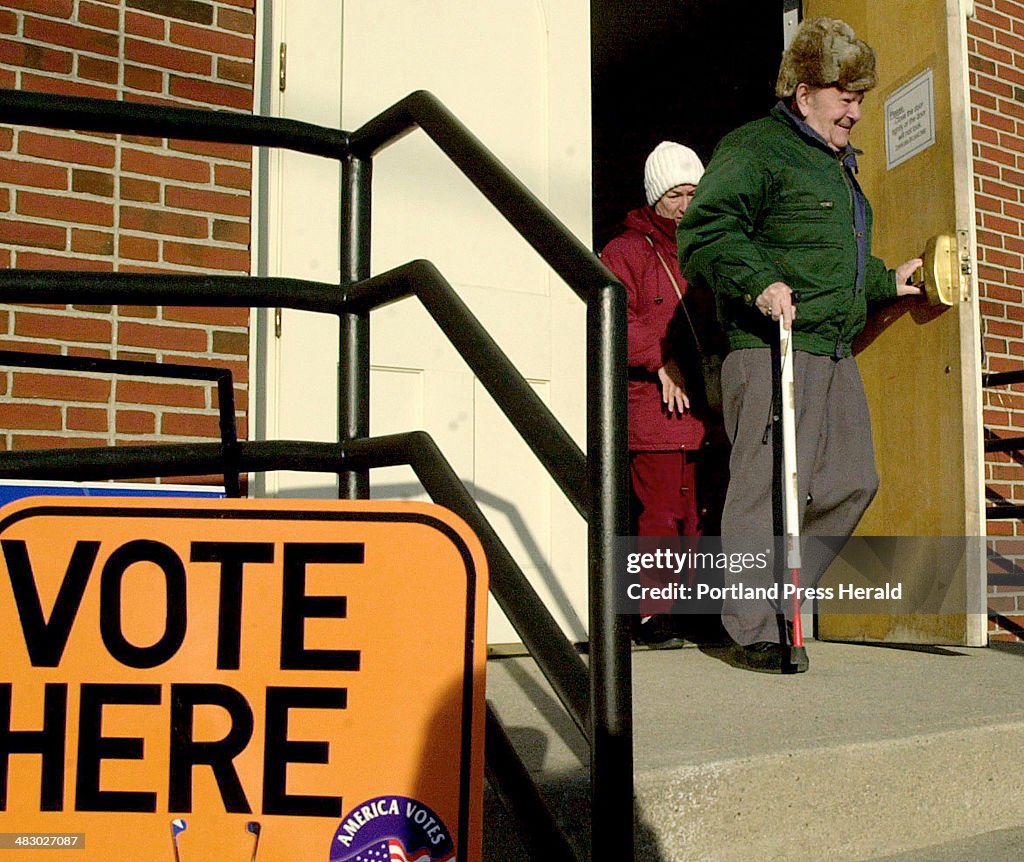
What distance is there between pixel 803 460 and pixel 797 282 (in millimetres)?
483

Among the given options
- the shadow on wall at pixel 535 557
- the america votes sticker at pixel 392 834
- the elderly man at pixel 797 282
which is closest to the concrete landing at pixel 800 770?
the america votes sticker at pixel 392 834

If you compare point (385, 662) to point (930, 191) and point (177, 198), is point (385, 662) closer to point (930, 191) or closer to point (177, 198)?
point (177, 198)

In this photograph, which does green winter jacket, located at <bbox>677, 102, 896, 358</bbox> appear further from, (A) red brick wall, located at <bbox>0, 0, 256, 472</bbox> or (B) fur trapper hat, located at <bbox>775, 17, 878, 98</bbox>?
(A) red brick wall, located at <bbox>0, 0, 256, 472</bbox>

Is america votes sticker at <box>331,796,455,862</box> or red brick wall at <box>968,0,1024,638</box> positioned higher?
red brick wall at <box>968,0,1024,638</box>

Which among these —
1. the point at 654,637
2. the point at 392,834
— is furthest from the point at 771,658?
the point at 392,834

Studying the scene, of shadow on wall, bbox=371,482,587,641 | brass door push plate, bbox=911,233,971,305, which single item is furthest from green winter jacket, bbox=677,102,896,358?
shadow on wall, bbox=371,482,587,641

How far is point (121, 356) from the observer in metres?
2.73

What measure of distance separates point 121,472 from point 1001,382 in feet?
10.7

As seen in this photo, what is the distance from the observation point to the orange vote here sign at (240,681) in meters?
1.08

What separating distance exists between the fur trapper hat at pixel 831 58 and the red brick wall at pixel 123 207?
1.52m

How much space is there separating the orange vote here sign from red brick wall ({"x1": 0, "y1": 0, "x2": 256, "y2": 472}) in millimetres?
1628

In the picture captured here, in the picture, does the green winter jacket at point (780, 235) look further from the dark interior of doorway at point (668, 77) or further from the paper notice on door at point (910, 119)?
the dark interior of doorway at point (668, 77)

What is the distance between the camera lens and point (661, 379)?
3678mm

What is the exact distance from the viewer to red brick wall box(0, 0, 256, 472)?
2.66 m
